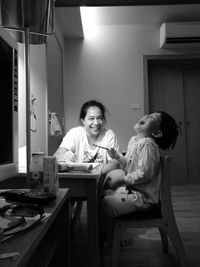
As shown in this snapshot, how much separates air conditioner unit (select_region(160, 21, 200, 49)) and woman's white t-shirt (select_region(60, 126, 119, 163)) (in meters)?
2.48

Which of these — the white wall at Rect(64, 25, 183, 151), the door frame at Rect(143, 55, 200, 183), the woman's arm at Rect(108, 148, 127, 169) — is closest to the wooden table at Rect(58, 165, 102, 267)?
the woman's arm at Rect(108, 148, 127, 169)

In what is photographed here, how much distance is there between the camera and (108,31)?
431 centimetres

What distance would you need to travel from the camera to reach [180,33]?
13.1 ft

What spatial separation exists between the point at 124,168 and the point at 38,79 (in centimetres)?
135

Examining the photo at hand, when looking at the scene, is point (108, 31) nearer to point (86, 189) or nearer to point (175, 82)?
point (175, 82)

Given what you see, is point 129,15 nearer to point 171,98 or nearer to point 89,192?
point 171,98

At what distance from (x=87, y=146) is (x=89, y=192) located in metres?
0.88

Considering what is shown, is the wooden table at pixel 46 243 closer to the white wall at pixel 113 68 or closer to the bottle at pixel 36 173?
the bottle at pixel 36 173

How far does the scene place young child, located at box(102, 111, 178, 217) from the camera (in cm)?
143

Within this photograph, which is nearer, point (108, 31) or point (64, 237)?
point (64, 237)

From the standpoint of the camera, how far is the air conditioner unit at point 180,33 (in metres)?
3.97

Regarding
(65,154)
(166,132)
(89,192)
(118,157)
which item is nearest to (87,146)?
(65,154)

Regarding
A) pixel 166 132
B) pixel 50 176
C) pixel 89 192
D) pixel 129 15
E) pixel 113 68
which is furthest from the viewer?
pixel 113 68

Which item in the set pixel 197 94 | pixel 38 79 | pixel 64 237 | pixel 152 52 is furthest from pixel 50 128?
pixel 197 94
